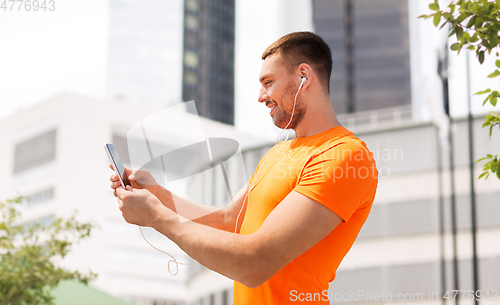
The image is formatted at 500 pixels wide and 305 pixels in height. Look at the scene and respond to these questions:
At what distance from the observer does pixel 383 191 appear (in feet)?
104

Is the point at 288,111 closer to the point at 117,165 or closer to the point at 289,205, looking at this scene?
the point at 289,205

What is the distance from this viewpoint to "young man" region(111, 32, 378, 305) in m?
1.56

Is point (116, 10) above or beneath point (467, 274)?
above

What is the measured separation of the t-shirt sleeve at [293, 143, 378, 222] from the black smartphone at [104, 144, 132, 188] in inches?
21.9

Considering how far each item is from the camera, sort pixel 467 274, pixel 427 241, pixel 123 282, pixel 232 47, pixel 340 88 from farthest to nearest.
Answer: pixel 232 47
pixel 340 88
pixel 123 282
pixel 427 241
pixel 467 274

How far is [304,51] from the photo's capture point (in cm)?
194

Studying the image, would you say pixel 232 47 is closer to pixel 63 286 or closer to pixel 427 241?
pixel 427 241

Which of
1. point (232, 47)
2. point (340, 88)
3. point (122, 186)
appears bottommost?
point (122, 186)

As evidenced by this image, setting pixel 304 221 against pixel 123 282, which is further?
pixel 123 282

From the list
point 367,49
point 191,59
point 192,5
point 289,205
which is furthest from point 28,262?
point 192,5

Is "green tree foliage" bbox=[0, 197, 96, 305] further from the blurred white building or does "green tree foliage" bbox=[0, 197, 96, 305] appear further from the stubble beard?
the blurred white building

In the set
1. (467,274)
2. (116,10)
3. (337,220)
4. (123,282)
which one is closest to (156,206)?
(337,220)

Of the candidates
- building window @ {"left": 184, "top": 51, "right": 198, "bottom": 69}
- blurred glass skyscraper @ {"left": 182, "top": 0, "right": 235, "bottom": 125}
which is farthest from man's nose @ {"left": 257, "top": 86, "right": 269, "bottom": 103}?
building window @ {"left": 184, "top": 51, "right": 198, "bottom": 69}

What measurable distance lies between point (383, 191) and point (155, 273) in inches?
1903
